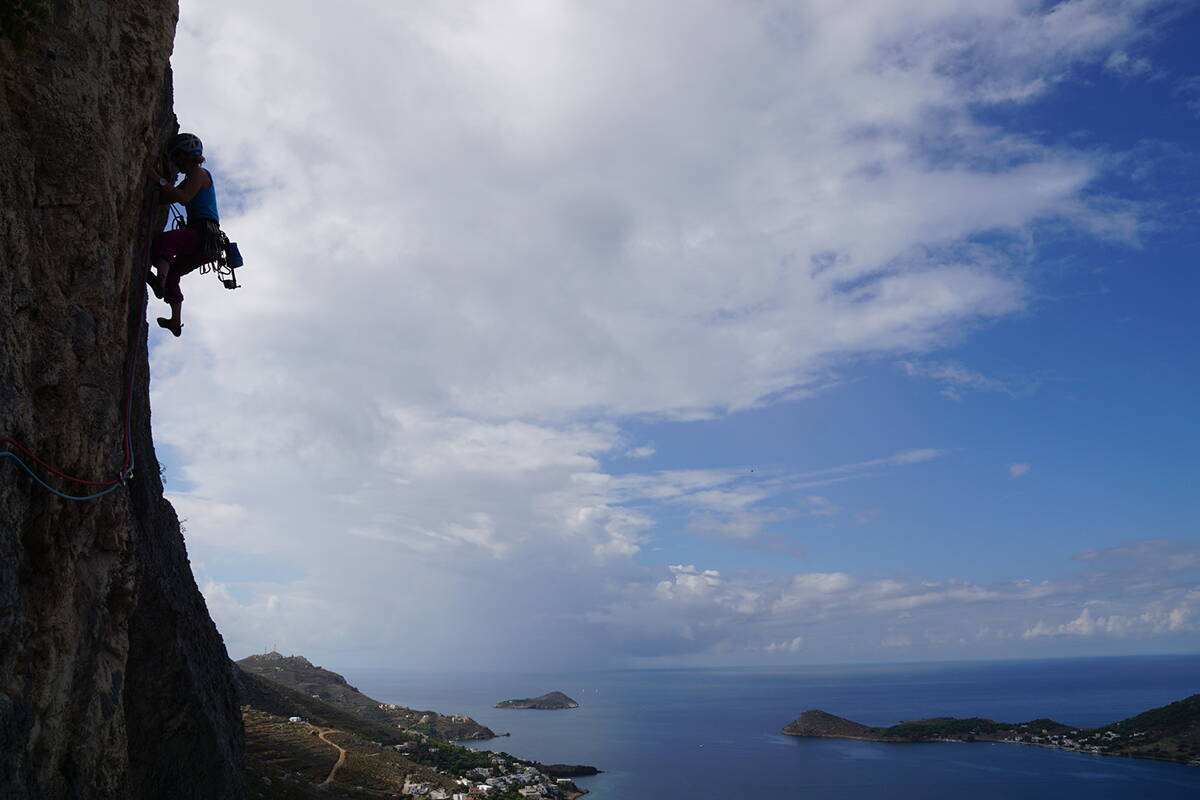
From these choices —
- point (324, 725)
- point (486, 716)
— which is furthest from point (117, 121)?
point (486, 716)

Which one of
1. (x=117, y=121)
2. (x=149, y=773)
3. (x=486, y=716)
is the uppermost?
(x=117, y=121)

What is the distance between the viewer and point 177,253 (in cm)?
948

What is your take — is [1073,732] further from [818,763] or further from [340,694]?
[340,694]

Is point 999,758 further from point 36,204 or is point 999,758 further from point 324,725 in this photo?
point 36,204

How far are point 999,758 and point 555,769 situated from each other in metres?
68.2

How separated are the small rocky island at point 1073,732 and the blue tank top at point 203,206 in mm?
126239

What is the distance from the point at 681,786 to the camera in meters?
86.4

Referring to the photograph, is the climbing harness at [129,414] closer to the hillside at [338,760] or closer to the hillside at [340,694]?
the hillside at [338,760]

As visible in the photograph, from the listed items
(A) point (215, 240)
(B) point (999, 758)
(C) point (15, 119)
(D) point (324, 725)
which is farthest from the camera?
(B) point (999, 758)

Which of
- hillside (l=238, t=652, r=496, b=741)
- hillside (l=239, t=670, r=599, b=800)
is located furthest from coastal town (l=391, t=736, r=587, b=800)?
hillside (l=238, t=652, r=496, b=741)

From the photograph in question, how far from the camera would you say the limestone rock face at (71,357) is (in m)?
6.12

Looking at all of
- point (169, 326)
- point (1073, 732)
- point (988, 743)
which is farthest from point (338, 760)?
point (1073, 732)

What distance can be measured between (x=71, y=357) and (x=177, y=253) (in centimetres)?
305

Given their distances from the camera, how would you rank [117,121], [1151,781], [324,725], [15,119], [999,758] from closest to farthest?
[15,119]
[117,121]
[324,725]
[1151,781]
[999,758]
